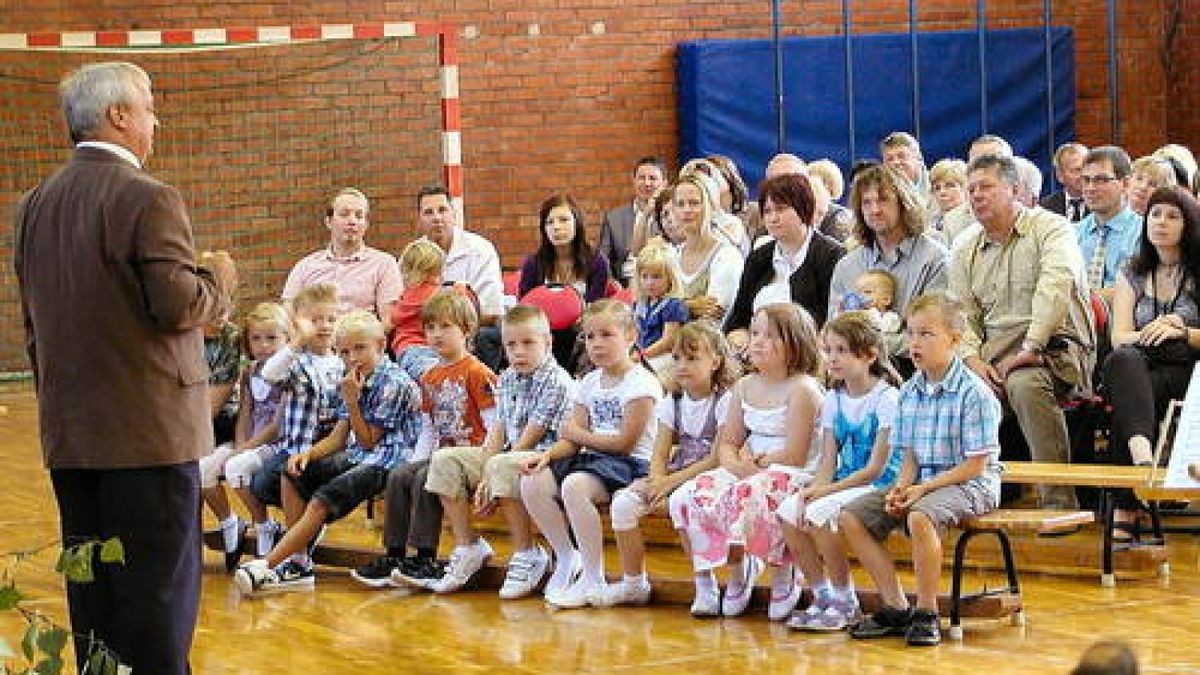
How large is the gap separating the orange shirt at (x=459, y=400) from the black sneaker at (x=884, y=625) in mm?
1823

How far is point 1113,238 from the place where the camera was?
868 cm

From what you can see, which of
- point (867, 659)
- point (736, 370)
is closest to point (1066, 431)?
point (736, 370)

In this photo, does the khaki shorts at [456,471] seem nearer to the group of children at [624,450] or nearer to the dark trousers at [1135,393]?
the group of children at [624,450]

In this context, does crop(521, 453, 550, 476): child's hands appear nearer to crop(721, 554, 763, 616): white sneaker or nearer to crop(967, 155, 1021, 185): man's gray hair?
crop(721, 554, 763, 616): white sneaker

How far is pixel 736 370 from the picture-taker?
7027mm

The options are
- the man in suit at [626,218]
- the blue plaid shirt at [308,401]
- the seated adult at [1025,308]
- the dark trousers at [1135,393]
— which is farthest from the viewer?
the man in suit at [626,218]

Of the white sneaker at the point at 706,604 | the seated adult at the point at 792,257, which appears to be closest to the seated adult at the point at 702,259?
the seated adult at the point at 792,257

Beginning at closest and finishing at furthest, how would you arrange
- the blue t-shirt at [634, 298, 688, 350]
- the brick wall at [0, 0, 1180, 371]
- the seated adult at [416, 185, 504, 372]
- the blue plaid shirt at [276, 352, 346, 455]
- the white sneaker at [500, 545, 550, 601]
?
the white sneaker at [500, 545, 550, 601]
the blue plaid shirt at [276, 352, 346, 455]
the blue t-shirt at [634, 298, 688, 350]
the seated adult at [416, 185, 504, 372]
the brick wall at [0, 0, 1180, 371]

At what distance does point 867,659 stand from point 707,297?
2.58 metres

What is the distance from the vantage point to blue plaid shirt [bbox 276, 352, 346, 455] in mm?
7770

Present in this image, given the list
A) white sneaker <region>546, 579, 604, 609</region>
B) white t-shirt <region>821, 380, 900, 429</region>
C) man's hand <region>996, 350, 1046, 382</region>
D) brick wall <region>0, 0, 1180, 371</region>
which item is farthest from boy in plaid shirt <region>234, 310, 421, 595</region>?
brick wall <region>0, 0, 1180, 371</region>

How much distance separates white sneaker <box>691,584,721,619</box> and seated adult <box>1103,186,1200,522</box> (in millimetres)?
1510

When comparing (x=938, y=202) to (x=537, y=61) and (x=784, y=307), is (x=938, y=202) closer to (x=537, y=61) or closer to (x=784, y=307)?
(x=784, y=307)

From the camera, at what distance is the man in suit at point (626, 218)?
10.4 m
